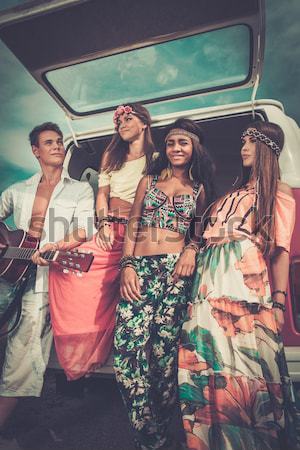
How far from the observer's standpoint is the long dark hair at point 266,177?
5.09 feet

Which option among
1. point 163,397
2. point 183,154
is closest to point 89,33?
point 183,154

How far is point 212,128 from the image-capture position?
2061mm

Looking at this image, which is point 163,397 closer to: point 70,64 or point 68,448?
point 68,448

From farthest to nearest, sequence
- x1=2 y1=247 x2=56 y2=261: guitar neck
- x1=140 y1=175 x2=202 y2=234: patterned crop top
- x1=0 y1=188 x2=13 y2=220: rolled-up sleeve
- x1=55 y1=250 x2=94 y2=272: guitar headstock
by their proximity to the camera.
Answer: x1=0 y1=188 x2=13 y2=220: rolled-up sleeve → x1=2 y1=247 x2=56 y2=261: guitar neck → x1=55 y1=250 x2=94 y2=272: guitar headstock → x1=140 y1=175 x2=202 y2=234: patterned crop top

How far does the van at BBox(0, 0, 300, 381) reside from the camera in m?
1.69

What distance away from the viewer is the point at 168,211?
1.68 m

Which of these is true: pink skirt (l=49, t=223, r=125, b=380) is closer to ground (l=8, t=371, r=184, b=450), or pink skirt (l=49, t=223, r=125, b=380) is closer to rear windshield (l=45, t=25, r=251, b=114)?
ground (l=8, t=371, r=184, b=450)

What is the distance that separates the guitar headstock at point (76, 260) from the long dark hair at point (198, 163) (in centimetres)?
68

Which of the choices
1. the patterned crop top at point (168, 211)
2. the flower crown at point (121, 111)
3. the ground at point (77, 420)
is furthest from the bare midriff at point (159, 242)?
the flower crown at point (121, 111)

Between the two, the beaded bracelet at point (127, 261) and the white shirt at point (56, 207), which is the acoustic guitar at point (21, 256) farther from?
the beaded bracelet at point (127, 261)

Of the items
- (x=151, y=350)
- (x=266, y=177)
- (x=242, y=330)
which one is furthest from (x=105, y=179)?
(x=242, y=330)

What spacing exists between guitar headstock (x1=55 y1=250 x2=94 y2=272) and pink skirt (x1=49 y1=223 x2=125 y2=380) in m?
0.03

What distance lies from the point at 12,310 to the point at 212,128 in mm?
1820

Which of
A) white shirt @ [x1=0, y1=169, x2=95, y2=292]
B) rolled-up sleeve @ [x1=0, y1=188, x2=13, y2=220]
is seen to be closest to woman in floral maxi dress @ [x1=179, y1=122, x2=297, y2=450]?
white shirt @ [x1=0, y1=169, x2=95, y2=292]
